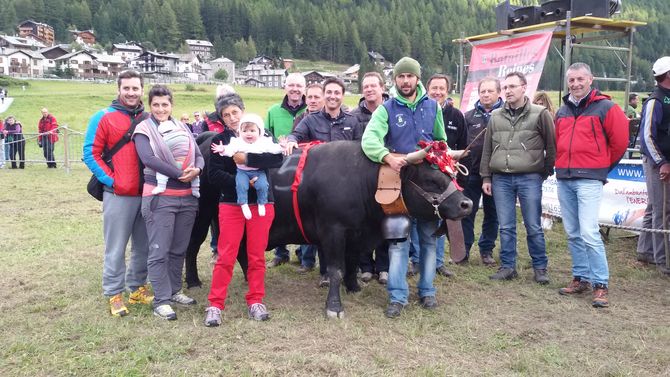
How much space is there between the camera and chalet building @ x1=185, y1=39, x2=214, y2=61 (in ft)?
415

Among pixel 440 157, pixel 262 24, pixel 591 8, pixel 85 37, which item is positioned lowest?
pixel 440 157

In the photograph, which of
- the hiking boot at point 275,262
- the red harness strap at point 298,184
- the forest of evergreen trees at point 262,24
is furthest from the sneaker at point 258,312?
the forest of evergreen trees at point 262,24

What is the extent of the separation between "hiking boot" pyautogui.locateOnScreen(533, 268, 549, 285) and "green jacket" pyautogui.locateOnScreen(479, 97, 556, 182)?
1.00 metres

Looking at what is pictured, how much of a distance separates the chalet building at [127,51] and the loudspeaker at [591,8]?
11180 centimetres

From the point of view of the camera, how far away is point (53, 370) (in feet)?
11.1

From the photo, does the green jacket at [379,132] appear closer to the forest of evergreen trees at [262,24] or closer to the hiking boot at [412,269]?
the hiking boot at [412,269]

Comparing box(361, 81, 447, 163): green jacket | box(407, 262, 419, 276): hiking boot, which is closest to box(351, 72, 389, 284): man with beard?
box(407, 262, 419, 276): hiking boot

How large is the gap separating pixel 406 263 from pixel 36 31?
457 ft

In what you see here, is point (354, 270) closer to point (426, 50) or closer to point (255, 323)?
point (255, 323)

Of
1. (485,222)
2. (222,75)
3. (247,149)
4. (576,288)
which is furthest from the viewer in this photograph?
(222,75)

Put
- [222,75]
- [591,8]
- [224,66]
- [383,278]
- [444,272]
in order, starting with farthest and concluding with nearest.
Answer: [224,66] → [222,75] → [591,8] → [444,272] → [383,278]

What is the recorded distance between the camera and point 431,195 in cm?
425

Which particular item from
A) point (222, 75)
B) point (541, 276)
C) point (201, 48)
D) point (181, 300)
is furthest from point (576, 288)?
point (201, 48)

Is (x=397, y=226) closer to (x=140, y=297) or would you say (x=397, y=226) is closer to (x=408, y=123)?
(x=408, y=123)
